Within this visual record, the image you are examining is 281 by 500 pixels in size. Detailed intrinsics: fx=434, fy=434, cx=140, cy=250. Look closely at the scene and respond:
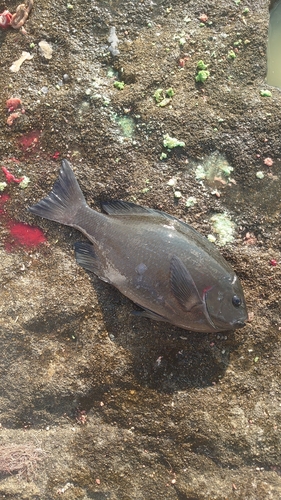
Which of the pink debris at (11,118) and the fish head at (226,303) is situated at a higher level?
the pink debris at (11,118)

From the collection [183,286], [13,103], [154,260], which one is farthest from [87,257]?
[13,103]

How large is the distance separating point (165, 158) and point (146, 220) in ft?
2.16

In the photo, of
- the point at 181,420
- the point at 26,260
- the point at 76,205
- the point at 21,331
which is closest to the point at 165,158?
the point at 76,205

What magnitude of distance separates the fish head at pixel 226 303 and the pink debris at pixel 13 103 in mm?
2529

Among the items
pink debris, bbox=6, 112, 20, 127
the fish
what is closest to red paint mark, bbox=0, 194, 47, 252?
the fish

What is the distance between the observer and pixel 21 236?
4.16 m

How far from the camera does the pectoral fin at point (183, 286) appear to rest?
3578 millimetres

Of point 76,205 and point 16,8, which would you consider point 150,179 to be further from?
point 16,8

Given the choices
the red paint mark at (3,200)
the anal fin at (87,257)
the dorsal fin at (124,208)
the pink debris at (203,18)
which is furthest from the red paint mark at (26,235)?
the pink debris at (203,18)

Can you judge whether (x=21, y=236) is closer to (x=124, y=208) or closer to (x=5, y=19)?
(x=124, y=208)

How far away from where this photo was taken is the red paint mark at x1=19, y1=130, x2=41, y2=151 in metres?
4.20

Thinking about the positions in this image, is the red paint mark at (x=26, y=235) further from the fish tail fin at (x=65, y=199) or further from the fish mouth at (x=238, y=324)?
the fish mouth at (x=238, y=324)

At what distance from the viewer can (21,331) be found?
4012mm

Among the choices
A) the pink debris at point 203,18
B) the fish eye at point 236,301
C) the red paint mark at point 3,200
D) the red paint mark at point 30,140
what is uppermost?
the pink debris at point 203,18
